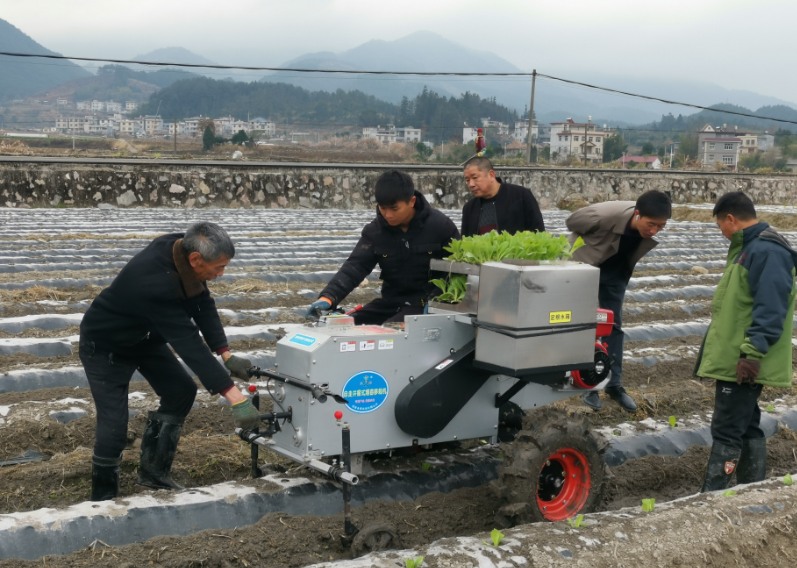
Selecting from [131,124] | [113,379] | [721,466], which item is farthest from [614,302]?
[131,124]

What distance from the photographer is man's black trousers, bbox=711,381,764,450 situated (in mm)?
4301

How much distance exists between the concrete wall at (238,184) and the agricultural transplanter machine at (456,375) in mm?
16738

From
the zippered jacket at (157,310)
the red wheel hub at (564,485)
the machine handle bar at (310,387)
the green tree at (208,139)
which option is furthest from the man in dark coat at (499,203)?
the green tree at (208,139)

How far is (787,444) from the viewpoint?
551 centimetres

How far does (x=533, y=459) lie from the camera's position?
3850 millimetres

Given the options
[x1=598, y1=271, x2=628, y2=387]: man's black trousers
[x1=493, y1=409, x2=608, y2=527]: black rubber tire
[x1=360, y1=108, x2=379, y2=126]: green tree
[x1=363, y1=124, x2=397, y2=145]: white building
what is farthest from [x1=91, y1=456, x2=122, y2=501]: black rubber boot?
[x1=360, y1=108, x2=379, y2=126]: green tree

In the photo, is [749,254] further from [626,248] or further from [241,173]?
[241,173]

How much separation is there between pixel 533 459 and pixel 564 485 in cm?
44

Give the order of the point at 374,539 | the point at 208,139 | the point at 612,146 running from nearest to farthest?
the point at 374,539 < the point at 208,139 < the point at 612,146

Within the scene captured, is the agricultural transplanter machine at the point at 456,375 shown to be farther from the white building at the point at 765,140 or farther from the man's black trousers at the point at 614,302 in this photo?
the white building at the point at 765,140

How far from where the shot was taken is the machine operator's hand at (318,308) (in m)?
4.06

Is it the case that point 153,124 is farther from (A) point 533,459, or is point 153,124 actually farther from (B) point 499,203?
(A) point 533,459

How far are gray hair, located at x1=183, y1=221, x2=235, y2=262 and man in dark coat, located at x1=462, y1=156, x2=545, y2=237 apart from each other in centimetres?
187

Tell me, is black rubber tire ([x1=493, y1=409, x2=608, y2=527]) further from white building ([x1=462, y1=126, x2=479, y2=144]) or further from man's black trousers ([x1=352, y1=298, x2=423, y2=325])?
white building ([x1=462, y1=126, x2=479, y2=144])
